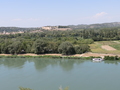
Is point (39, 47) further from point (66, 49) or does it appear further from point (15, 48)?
point (66, 49)

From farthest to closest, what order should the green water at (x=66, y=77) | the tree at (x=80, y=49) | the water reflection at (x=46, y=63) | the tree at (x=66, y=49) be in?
the tree at (x=80, y=49)
the tree at (x=66, y=49)
the water reflection at (x=46, y=63)
the green water at (x=66, y=77)

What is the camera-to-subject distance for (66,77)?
2064cm

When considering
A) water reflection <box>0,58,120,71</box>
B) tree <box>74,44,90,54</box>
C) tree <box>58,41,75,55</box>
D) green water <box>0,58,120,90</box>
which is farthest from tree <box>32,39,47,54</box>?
green water <box>0,58,120,90</box>

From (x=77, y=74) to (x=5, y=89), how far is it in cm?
924

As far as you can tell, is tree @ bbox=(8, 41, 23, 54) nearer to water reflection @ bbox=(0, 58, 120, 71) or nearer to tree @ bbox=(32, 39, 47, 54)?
tree @ bbox=(32, 39, 47, 54)

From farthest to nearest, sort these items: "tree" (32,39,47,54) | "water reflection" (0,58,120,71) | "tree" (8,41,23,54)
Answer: "tree" (8,41,23,54) < "tree" (32,39,47,54) < "water reflection" (0,58,120,71)

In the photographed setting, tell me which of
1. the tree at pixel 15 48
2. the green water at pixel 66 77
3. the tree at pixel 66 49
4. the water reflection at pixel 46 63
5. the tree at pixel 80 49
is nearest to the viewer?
the green water at pixel 66 77

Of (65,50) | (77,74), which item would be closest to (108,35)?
(65,50)

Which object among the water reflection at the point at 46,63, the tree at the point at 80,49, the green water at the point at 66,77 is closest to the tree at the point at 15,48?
the water reflection at the point at 46,63

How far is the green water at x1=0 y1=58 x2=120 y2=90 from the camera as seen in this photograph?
57.6 ft

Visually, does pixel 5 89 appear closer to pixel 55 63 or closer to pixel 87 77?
pixel 87 77

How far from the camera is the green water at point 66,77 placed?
1755cm

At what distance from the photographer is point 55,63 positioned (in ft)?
95.1

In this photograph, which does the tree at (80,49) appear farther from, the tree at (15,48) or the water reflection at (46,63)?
the tree at (15,48)
